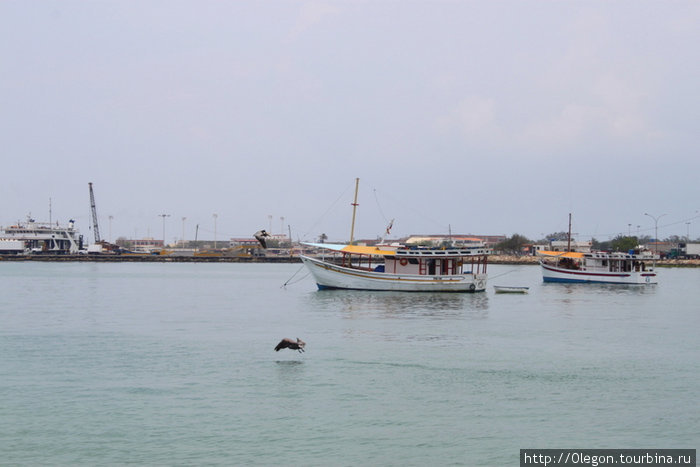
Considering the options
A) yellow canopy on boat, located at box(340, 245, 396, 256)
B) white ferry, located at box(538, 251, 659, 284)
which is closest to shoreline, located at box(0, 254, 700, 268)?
white ferry, located at box(538, 251, 659, 284)

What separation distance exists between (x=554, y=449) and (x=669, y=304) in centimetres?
4411

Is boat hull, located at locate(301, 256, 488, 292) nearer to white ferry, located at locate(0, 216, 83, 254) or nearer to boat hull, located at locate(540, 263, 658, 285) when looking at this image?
boat hull, located at locate(540, 263, 658, 285)

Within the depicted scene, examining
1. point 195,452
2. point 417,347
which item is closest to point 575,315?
point 417,347

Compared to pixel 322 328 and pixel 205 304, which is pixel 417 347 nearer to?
pixel 322 328

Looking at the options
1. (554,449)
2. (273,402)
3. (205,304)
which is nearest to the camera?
(554,449)

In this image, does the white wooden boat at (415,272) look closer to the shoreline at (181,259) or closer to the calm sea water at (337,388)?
the calm sea water at (337,388)

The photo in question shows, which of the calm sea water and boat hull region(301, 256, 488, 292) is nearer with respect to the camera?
the calm sea water

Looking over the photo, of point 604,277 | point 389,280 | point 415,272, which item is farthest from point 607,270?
point 389,280

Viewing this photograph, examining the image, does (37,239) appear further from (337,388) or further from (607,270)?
(337,388)

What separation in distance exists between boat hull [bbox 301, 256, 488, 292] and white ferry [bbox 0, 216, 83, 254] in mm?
132591

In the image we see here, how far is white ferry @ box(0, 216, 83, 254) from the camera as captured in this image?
174m

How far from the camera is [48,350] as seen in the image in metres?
27.7

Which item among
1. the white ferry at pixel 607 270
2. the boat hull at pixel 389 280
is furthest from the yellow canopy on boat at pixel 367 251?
the white ferry at pixel 607 270

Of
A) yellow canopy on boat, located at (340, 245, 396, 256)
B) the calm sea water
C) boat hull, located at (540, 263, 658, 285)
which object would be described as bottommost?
the calm sea water
